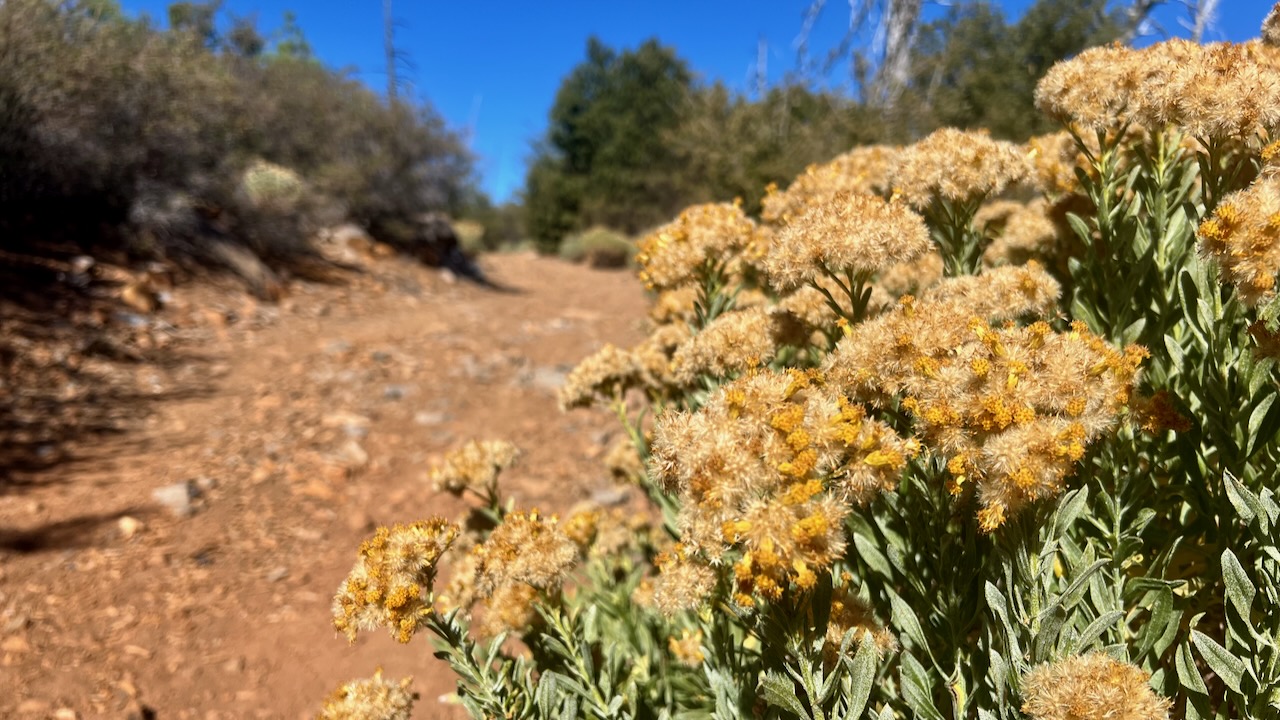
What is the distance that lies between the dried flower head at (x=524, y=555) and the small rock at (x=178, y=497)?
370 cm

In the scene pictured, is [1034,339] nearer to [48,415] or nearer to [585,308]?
[48,415]

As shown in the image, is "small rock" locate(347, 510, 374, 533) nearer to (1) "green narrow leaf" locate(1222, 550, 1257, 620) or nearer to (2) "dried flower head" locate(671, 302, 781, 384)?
(2) "dried flower head" locate(671, 302, 781, 384)

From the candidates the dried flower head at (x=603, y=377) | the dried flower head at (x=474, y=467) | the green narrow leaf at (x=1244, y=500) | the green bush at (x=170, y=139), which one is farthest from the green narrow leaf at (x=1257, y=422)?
the green bush at (x=170, y=139)

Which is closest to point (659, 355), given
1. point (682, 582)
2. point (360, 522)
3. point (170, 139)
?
point (682, 582)

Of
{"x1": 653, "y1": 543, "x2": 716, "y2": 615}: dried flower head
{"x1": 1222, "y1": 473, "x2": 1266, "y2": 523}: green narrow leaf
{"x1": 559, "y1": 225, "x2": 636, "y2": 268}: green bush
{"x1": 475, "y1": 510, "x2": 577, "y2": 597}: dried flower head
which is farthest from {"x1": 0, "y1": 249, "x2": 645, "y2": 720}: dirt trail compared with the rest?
{"x1": 559, "y1": 225, "x2": 636, "y2": 268}: green bush

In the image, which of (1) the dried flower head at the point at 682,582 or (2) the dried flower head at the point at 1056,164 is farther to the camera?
(2) the dried flower head at the point at 1056,164

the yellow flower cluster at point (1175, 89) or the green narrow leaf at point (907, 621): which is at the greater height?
the yellow flower cluster at point (1175, 89)

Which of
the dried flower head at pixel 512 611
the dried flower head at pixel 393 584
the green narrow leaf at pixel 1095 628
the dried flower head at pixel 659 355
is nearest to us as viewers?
the green narrow leaf at pixel 1095 628

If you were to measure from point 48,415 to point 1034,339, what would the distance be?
626cm

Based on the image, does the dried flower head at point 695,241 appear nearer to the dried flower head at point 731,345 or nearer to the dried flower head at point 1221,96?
the dried flower head at point 731,345

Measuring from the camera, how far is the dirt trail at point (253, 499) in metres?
3.27

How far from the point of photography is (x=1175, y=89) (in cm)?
148

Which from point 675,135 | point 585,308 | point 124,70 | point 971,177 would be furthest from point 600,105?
point 971,177

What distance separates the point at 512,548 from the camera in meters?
1.70
